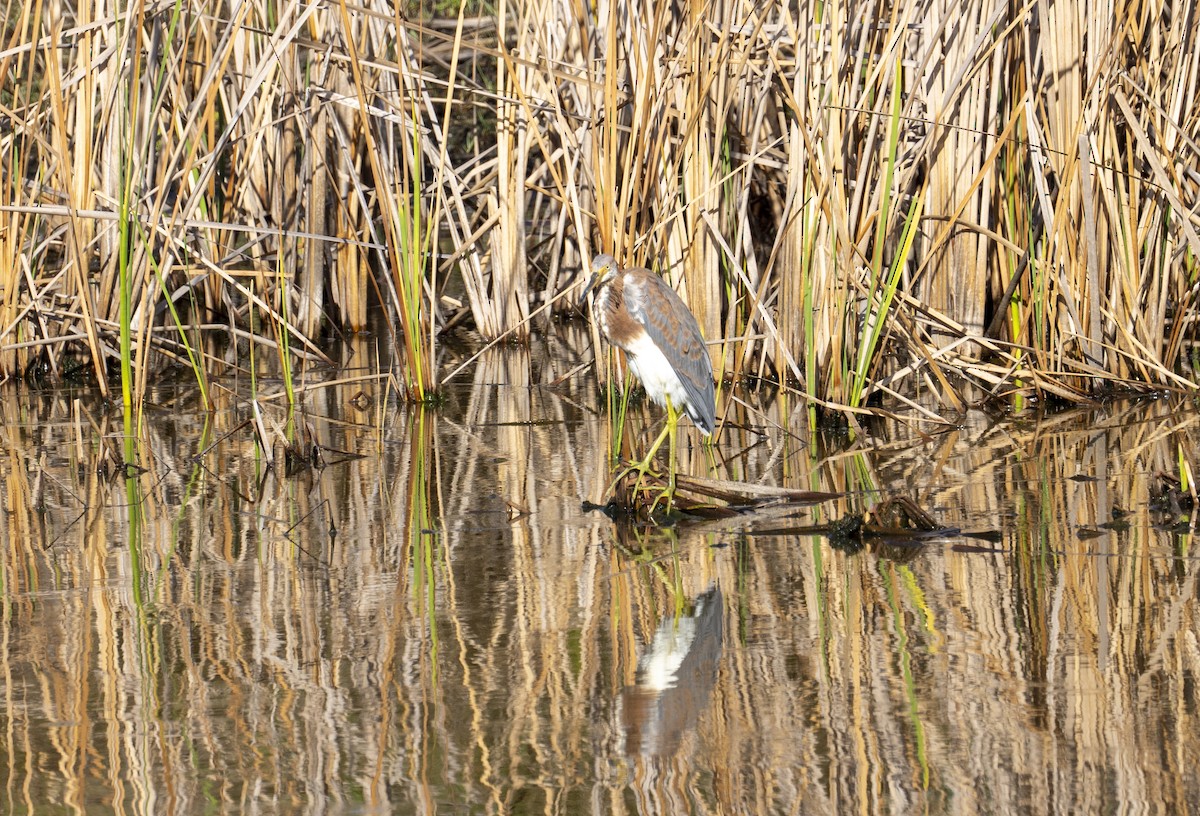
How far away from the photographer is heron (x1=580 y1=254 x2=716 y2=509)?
17.1 feet

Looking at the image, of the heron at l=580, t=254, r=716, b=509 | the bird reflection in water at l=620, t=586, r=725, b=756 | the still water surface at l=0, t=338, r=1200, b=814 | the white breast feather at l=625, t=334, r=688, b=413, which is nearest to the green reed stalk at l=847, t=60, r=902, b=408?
the still water surface at l=0, t=338, r=1200, b=814

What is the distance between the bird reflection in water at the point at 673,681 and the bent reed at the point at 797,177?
2231 millimetres

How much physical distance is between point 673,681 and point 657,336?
81.0 inches

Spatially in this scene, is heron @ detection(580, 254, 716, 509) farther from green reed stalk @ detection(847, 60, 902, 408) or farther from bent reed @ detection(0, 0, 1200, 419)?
green reed stalk @ detection(847, 60, 902, 408)

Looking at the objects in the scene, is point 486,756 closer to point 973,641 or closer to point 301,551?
point 973,641

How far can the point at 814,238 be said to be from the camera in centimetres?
572

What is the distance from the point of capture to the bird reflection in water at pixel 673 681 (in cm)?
298

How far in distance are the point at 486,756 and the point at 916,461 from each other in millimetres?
2866

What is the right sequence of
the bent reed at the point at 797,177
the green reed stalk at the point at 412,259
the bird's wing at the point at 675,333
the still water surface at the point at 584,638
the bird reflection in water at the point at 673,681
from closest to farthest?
the still water surface at the point at 584,638 → the bird reflection in water at the point at 673,681 → the bird's wing at the point at 675,333 → the bent reed at the point at 797,177 → the green reed stalk at the point at 412,259

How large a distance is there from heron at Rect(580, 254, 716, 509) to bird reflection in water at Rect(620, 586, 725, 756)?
59.6 inches

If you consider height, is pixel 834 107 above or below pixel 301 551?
above

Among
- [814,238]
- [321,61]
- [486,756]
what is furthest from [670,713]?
[321,61]

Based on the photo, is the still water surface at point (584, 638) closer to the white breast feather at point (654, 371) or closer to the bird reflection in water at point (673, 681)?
the bird reflection in water at point (673, 681)

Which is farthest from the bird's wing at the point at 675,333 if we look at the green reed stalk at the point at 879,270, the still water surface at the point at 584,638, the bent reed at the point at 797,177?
the green reed stalk at the point at 879,270
